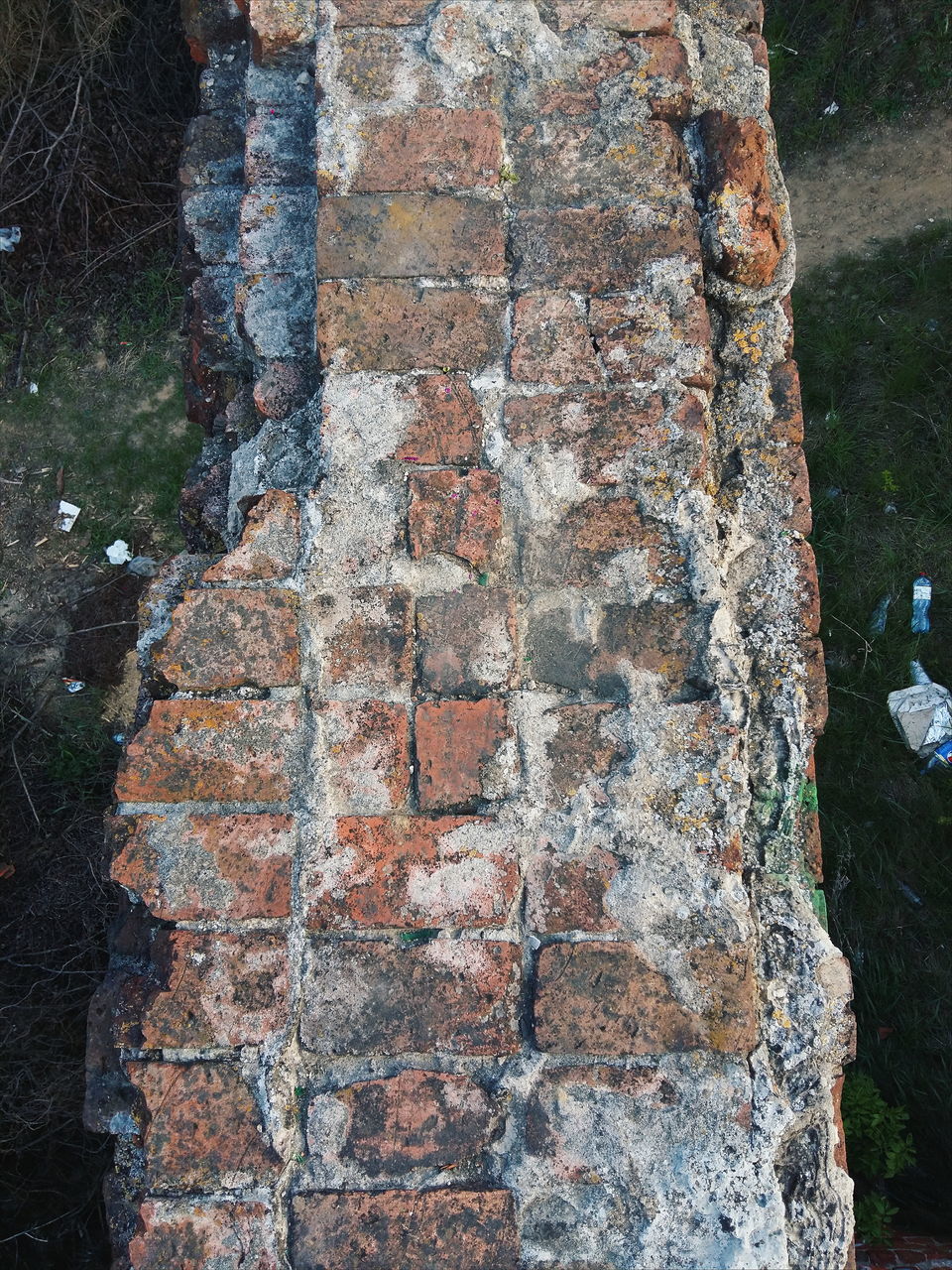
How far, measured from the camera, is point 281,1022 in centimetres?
129

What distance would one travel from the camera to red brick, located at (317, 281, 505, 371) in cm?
148

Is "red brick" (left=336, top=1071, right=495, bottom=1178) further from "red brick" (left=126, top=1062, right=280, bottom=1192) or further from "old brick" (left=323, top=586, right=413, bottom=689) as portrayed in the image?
"old brick" (left=323, top=586, right=413, bottom=689)

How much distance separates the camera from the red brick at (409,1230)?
123 centimetres

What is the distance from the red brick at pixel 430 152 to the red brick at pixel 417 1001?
127 centimetres

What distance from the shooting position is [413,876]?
1.32 metres

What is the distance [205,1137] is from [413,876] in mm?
468

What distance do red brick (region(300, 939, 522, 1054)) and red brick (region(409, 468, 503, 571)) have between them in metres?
0.61

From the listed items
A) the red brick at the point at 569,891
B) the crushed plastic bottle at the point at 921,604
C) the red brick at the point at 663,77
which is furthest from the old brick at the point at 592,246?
the crushed plastic bottle at the point at 921,604

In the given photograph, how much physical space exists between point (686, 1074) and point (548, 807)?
1.39ft

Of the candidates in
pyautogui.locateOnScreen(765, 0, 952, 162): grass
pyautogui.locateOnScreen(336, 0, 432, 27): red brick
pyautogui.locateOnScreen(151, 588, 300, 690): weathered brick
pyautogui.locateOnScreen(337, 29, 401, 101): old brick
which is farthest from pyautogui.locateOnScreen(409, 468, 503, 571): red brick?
pyautogui.locateOnScreen(765, 0, 952, 162): grass

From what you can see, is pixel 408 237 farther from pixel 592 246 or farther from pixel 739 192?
pixel 739 192

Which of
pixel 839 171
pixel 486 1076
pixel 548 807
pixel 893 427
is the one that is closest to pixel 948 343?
pixel 893 427

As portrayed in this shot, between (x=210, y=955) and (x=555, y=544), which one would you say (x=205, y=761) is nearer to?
(x=210, y=955)

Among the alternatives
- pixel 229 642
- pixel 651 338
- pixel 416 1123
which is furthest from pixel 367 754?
pixel 651 338
